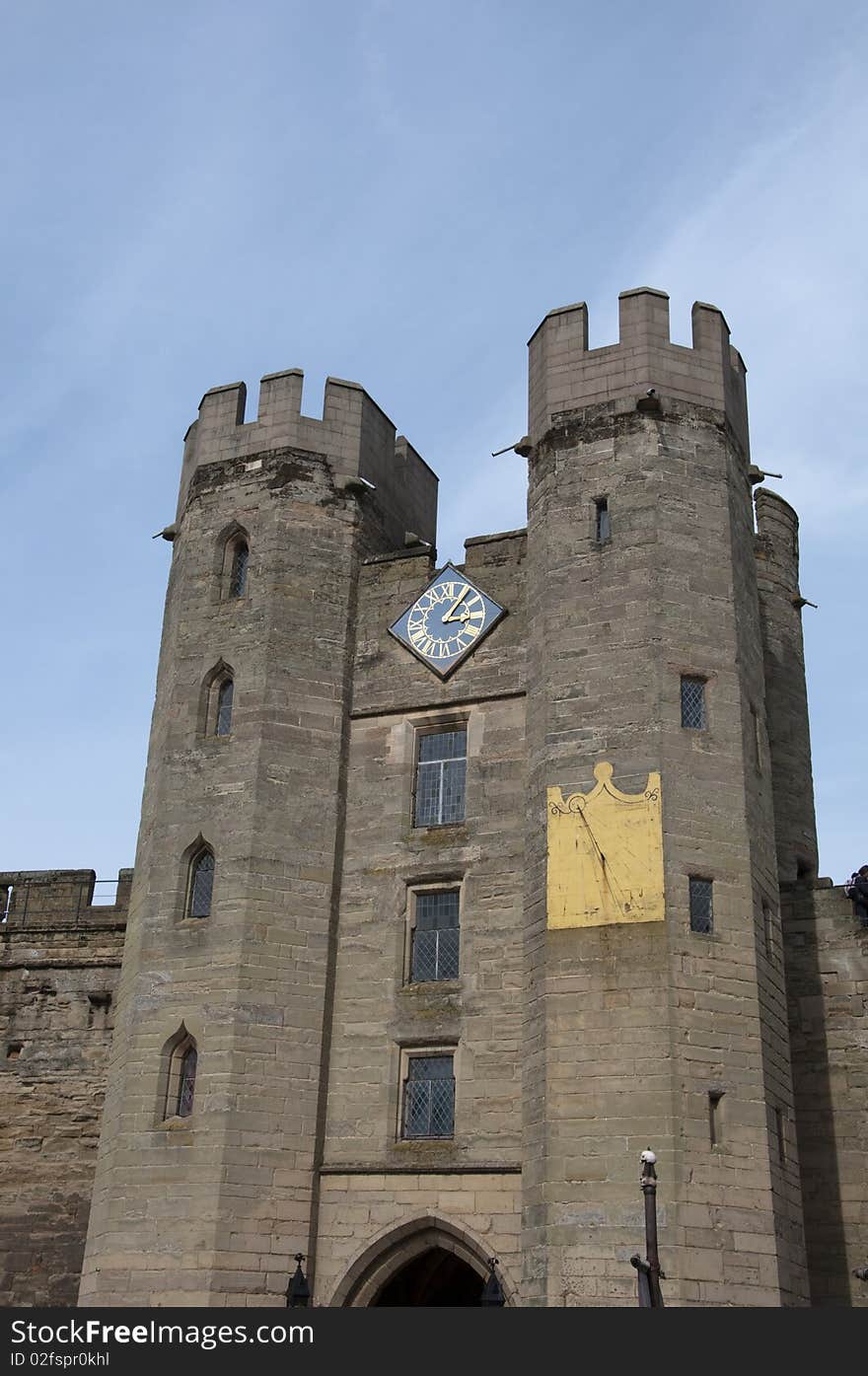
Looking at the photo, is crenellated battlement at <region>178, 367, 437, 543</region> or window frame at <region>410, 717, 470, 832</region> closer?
window frame at <region>410, 717, 470, 832</region>

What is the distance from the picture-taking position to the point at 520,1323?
14547mm


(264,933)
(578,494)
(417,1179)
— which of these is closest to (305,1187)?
(417,1179)

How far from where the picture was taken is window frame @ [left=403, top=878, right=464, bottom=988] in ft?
72.1

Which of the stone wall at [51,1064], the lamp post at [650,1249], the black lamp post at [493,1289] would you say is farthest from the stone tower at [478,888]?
the stone wall at [51,1064]

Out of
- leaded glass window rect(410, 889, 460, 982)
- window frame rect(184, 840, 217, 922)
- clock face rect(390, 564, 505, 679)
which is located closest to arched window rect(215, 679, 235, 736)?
window frame rect(184, 840, 217, 922)

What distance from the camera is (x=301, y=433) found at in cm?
2556

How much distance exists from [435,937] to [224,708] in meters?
4.77

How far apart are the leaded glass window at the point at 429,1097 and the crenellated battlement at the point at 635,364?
9.31 m

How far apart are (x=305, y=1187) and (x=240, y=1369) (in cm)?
602

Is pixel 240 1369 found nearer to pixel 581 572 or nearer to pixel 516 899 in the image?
pixel 516 899

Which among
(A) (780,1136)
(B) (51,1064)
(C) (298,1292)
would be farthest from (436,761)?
(B) (51,1064)

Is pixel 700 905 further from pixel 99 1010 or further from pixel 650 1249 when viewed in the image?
pixel 99 1010

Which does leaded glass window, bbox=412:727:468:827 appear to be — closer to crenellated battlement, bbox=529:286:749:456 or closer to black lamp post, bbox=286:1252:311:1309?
crenellated battlement, bbox=529:286:749:456

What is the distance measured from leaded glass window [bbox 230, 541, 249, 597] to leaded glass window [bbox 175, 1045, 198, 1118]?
23.3ft
